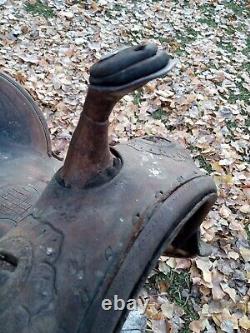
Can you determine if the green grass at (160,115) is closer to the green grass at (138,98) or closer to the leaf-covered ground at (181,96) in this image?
the leaf-covered ground at (181,96)

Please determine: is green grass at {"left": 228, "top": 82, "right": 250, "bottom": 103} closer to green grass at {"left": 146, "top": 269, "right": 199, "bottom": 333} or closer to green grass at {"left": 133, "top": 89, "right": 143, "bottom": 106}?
green grass at {"left": 133, "top": 89, "right": 143, "bottom": 106}

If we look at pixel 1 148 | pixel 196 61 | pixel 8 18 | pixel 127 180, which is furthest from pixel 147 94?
pixel 127 180

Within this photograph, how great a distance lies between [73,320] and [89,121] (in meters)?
0.37

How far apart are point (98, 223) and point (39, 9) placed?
3.92 m

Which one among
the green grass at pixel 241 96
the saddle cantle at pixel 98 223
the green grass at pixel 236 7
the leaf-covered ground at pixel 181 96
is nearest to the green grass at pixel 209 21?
the leaf-covered ground at pixel 181 96

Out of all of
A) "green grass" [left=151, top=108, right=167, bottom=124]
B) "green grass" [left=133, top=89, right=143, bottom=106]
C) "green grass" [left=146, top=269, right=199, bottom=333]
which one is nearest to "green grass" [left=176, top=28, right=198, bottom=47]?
"green grass" [left=133, top=89, right=143, bottom=106]

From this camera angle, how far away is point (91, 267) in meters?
0.86

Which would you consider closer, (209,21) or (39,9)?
(39,9)

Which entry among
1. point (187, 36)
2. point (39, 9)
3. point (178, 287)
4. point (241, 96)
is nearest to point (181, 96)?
point (241, 96)

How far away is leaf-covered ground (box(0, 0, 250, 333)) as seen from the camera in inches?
89.1

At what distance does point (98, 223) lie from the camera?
0.90 metres

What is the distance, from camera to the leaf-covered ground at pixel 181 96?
2.26m

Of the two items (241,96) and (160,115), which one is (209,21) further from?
(160,115)

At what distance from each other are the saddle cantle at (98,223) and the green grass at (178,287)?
1281 mm
